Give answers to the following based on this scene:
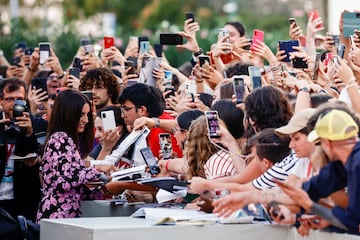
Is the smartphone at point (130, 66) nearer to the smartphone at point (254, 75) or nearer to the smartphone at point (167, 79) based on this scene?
the smartphone at point (167, 79)

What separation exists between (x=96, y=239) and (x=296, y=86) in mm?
2760

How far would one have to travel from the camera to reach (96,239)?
8.57m

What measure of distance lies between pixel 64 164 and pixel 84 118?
56cm

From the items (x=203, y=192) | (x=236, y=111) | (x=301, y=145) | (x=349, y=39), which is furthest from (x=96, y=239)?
(x=349, y=39)

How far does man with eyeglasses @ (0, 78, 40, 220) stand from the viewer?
465 inches

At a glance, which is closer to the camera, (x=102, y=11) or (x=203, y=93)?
(x=203, y=93)

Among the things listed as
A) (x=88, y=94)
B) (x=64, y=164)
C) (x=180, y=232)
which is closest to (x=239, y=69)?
(x=88, y=94)

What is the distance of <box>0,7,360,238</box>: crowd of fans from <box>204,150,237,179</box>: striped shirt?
11mm

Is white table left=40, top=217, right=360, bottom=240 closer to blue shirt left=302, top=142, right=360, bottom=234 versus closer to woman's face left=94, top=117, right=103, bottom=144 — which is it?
blue shirt left=302, top=142, right=360, bottom=234

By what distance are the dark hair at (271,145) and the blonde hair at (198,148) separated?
41.6 inches

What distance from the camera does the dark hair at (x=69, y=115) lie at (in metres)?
11.3

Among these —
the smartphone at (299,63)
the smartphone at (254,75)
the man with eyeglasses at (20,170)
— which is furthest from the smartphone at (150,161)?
the smartphone at (299,63)

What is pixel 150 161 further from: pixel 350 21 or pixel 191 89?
pixel 350 21

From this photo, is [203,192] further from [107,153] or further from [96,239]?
[107,153]
